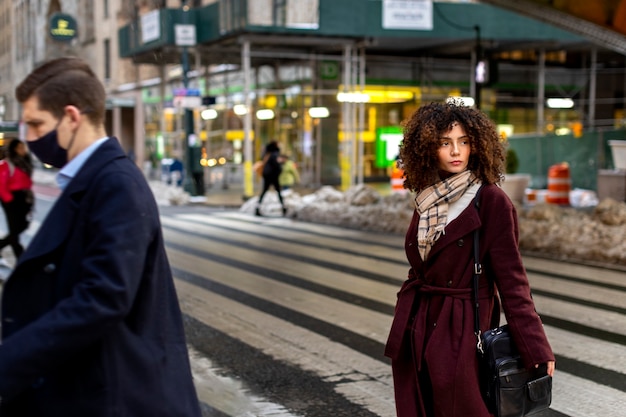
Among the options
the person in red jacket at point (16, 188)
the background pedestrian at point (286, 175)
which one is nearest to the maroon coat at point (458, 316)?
the person in red jacket at point (16, 188)

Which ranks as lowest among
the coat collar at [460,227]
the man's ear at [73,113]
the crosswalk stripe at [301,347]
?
the crosswalk stripe at [301,347]

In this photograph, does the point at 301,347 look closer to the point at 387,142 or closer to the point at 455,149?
the point at 455,149

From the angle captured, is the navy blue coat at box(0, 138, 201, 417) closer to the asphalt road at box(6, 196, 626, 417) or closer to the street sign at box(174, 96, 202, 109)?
the asphalt road at box(6, 196, 626, 417)

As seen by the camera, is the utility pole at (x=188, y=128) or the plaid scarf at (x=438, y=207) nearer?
the plaid scarf at (x=438, y=207)

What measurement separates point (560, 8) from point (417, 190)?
1421 centimetres

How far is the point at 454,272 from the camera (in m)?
3.38

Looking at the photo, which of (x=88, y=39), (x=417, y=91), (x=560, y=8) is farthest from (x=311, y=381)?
(x=88, y=39)

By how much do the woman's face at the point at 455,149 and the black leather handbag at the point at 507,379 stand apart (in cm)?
70

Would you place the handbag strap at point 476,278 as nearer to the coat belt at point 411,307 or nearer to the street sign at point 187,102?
the coat belt at point 411,307

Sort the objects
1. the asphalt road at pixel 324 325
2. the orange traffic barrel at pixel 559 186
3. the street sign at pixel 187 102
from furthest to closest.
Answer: the street sign at pixel 187 102, the orange traffic barrel at pixel 559 186, the asphalt road at pixel 324 325

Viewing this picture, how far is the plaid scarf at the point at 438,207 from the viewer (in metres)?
3.43

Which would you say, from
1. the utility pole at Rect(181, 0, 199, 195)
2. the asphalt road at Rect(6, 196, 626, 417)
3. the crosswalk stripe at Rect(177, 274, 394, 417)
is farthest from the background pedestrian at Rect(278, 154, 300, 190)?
the crosswalk stripe at Rect(177, 274, 394, 417)

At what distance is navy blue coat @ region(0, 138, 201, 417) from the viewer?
2256 mm

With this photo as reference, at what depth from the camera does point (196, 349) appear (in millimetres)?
6859
